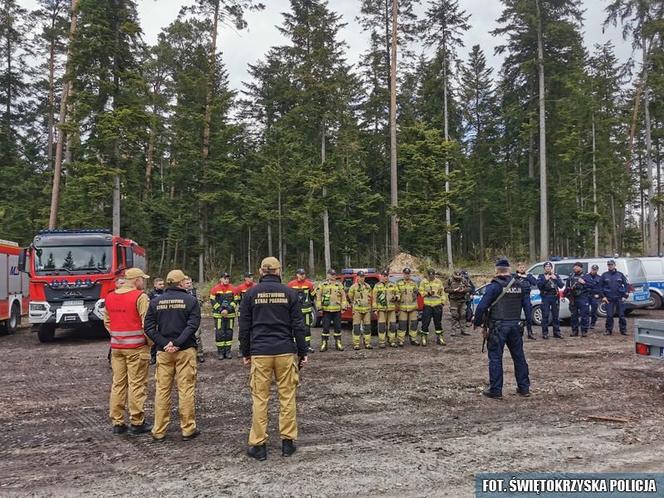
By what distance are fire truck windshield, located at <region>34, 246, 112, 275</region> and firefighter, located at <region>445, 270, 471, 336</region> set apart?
31.5 ft

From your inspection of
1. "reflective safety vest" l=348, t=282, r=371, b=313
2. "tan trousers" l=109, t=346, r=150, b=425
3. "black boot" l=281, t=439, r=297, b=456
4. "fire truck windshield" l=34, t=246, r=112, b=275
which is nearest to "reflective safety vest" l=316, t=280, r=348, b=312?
"reflective safety vest" l=348, t=282, r=371, b=313

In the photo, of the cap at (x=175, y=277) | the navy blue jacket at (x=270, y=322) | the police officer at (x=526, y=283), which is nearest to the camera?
the navy blue jacket at (x=270, y=322)

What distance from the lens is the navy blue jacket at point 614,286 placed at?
496 inches

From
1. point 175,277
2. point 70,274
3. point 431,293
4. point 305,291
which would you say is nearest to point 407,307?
point 431,293

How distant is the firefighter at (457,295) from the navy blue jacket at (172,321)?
29.2ft

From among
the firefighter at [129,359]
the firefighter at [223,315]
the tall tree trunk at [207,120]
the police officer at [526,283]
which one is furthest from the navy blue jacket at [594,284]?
the tall tree trunk at [207,120]

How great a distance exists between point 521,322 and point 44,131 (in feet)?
125

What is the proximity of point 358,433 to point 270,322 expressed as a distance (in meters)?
1.73

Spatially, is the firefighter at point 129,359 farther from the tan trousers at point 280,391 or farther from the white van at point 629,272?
the white van at point 629,272

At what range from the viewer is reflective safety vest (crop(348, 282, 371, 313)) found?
38.1ft

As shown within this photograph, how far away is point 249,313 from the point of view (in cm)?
515

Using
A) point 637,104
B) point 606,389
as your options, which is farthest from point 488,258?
point 606,389

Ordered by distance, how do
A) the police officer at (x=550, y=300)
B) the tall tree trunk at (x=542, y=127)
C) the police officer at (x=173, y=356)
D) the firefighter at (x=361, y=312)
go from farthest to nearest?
the tall tree trunk at (x=542, y=127)
the police officer at (x=550, y=300)
the firefighter at (x=361, y=312)
the police officer at (x=173, y=356)

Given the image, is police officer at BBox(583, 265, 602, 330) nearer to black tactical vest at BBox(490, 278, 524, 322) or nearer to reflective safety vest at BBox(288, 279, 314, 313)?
black tactical vest at BBox(490, 278, 524, 322)
